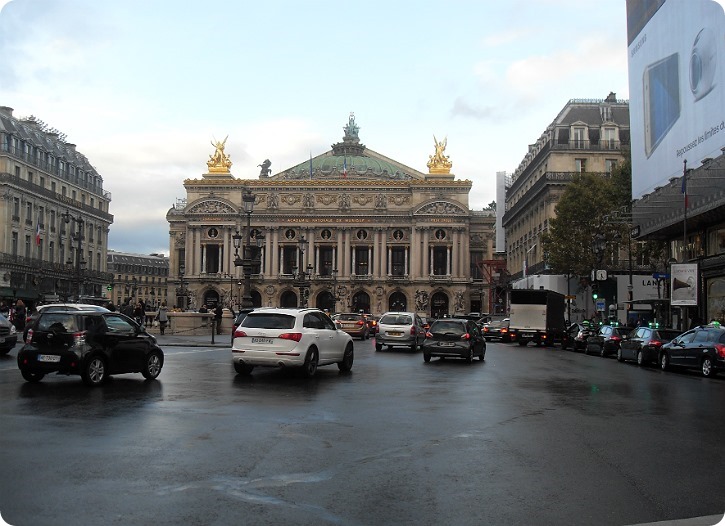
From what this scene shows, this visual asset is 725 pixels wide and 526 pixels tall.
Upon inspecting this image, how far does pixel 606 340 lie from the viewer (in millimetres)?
32469

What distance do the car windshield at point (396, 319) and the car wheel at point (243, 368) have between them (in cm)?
1563

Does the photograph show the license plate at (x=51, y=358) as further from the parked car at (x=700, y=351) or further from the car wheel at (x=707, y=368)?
the car wheel at (x=707, y=368)

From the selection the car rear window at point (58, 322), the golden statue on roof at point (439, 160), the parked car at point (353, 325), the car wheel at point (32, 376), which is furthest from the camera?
the golden statue on roof at point (439, 160)

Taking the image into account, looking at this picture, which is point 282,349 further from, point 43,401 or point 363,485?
point 363,485

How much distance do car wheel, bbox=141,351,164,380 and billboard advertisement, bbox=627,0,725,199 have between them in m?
22.9

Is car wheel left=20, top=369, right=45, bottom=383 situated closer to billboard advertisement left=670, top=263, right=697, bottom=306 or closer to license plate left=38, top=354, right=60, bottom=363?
license plate left=38, top=354, right=60, bottom=363

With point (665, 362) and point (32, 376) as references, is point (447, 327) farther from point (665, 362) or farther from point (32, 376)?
point (32, 376)

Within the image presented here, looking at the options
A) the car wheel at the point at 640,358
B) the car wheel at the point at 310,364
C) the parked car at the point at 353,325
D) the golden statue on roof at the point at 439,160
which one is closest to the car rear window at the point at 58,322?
the car wheel at the point at 310,364

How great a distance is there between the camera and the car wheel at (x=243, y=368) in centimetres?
1755

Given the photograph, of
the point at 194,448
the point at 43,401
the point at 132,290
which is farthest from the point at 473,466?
the point at 132,290

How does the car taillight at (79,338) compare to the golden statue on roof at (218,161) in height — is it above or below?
below

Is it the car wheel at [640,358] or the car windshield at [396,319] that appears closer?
the car wheel at [640,358]

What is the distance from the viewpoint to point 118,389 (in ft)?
47.5

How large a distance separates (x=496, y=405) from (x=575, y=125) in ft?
189
